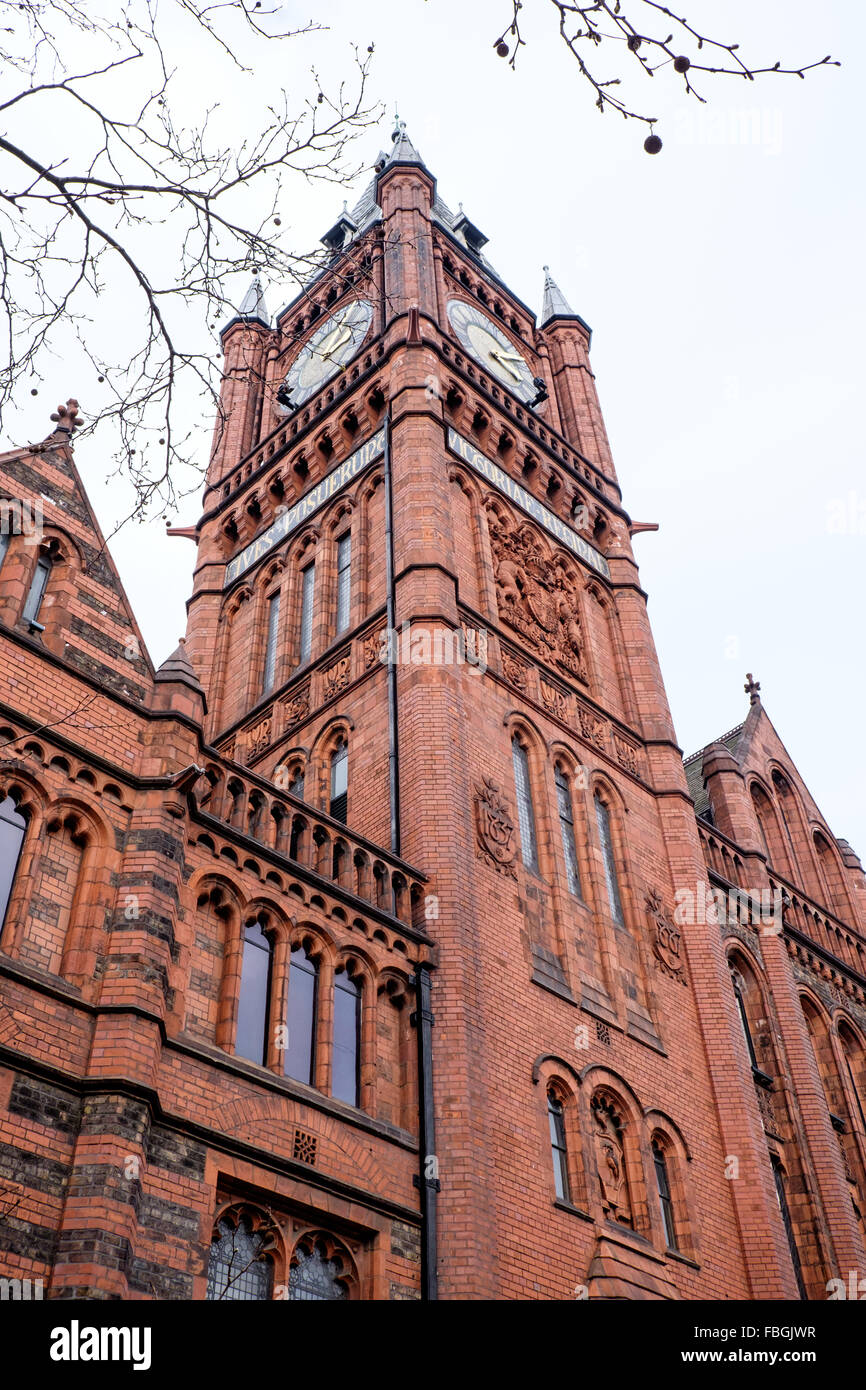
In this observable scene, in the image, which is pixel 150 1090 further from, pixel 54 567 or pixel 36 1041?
pixel 54 567

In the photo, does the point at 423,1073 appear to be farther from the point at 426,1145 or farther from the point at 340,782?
the point at 340,782

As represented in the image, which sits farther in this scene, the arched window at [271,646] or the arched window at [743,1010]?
the arched window at [271,646]

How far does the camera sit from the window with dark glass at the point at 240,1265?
11.9 meters

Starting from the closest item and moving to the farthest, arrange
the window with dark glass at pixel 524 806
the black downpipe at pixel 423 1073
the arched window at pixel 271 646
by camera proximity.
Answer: the black downpipe at pixel 423 1073
the window with dark glass at pixel 524 806
the arched window at pixel 271 646

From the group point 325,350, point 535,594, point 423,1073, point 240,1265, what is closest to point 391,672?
point 535,594

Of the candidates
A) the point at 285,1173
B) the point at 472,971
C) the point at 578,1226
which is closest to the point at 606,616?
the point at 472,971

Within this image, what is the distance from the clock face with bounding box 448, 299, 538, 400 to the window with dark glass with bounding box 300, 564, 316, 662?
7.45 meters

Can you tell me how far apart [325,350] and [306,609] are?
1010 centimetres

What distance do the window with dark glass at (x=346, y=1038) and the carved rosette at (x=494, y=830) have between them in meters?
3.37

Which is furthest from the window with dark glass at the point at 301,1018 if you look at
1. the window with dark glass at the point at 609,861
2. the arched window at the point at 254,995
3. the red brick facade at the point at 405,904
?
the window with dark glass at the point at 609,861

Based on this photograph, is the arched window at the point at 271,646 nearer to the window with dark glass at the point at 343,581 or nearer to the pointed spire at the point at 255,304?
the window with dark glass at the point at 343,581

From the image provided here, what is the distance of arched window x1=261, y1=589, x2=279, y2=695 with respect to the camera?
953 inches

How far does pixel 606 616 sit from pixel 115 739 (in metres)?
14.7
